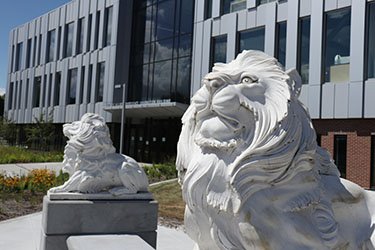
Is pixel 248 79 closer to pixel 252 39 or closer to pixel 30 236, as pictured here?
pixel 30 236

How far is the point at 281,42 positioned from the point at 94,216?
41.0 feet

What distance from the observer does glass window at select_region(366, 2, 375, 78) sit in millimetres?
12562

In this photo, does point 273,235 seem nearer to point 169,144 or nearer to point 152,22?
point 169,144

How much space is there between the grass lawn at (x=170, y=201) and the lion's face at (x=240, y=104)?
6.51 m

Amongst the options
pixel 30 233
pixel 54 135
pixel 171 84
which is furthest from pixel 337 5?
pixel 54 135

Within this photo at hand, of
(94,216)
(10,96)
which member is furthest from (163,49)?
(10,96)

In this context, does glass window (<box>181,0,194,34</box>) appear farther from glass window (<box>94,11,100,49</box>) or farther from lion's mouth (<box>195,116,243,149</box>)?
lion's mouth (<box>195,116,243,149</box>)

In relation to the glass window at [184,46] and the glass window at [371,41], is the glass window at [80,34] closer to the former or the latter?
the glass window at [184,46]

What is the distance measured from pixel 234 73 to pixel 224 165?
0.45m

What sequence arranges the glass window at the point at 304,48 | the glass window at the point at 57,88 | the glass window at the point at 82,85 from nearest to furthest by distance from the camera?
the glass window at the point at 304,48 < the glass window at the point at 82,85 < the glass window at the point at 57,88

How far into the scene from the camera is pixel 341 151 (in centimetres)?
1356

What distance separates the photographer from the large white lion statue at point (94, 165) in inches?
196

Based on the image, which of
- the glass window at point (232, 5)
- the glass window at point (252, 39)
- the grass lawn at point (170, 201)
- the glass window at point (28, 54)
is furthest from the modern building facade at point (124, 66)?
the grass lawn at point (170, 201)

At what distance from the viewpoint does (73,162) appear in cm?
509
